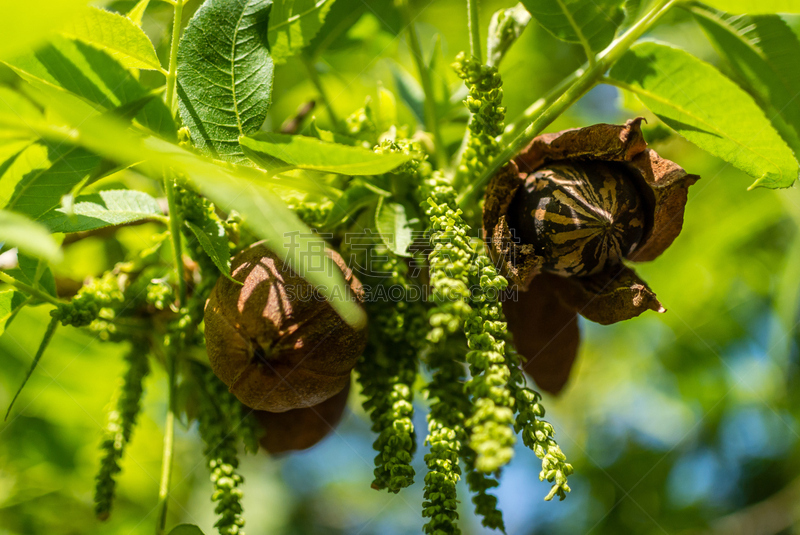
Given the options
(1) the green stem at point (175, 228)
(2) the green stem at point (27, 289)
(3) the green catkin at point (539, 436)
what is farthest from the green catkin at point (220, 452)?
(3) the green catkin at point (539, 436)

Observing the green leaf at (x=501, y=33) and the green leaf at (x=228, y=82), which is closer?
the green leaf at (x=228, y=82)

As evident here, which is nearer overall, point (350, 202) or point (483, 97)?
point (483, 97)

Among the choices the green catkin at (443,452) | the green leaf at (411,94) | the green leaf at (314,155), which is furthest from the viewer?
the green leaf at (411,94)

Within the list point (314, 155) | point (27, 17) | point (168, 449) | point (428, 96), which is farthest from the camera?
point (428, 96)

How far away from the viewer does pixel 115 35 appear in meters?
0.97

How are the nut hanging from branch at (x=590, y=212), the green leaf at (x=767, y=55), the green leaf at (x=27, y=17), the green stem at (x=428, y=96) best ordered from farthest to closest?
1. the green stem at (x=428, y=96)
2. the green leaf at (x=767, y=55)
3. the nut hanging from branch at (x=590, y=212)
4. the green leaf at (x=27, y=17)

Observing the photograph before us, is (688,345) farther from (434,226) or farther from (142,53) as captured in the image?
(142,53)

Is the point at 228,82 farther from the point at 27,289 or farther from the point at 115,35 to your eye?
the point at 27,289

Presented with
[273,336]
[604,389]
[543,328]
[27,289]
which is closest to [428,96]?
[543,328]

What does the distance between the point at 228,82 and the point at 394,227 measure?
0.39 meters

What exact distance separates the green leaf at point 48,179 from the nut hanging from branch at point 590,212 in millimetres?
715

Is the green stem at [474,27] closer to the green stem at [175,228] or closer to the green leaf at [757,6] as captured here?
the green leaf at [757,6]

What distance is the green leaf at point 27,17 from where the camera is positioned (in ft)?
A: 1.86

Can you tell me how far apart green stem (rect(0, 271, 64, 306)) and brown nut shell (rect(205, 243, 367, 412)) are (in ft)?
1.05
